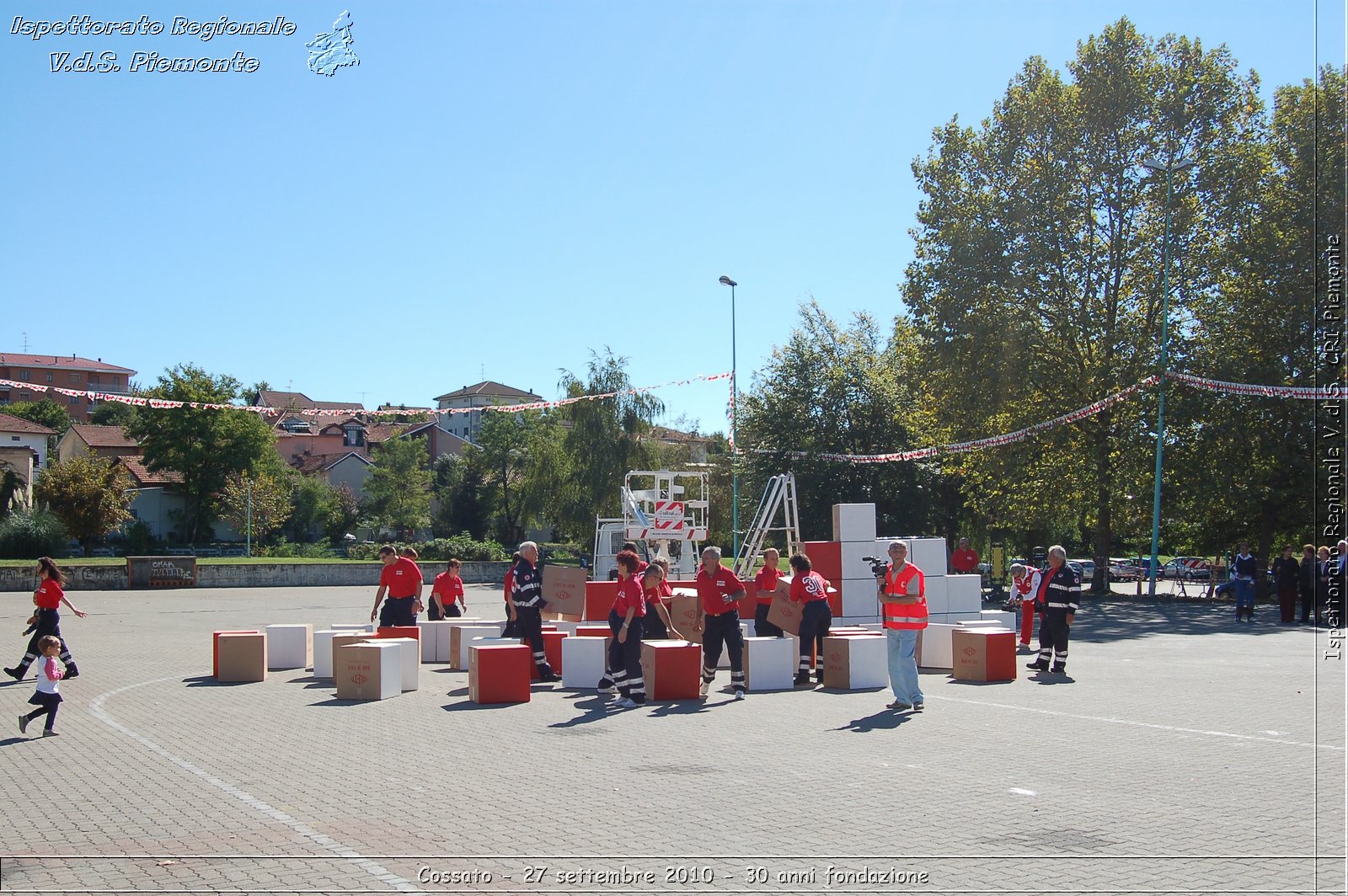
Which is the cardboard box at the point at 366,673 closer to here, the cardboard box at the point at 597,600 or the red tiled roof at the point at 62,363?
the cardboard box at the point at 597,600

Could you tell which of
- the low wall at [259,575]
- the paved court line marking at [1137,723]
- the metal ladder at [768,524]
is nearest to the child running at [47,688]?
Answer: the paved court line marking at [1137,723]

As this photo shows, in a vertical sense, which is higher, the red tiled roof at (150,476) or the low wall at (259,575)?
the red tiled roof at (150,476)

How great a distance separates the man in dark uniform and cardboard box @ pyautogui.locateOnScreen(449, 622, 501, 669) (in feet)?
5.84

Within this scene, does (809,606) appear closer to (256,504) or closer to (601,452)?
(601,452)

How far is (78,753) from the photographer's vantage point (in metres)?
9.49

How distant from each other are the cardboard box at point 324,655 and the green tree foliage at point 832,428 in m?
30.2

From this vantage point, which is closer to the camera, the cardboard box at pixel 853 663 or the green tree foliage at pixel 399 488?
the cardboard box at pixel 853 663

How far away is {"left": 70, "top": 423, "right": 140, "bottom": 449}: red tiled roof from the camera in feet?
288

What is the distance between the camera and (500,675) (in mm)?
12352

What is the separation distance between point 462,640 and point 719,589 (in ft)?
14.6

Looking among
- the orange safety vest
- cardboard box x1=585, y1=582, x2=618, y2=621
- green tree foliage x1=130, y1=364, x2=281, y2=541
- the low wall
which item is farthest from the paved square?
green tree foliage x1=130, y1=364, x2=281, y2=541

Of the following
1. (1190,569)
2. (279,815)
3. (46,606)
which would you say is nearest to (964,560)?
(46,606)

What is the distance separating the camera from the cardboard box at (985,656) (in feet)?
46.0

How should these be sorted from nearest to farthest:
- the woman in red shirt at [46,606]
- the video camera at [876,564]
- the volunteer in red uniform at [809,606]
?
the volunteer in red uniform at [809,606], the woman in red shirt at [46,606], the video camera at [876,564]
